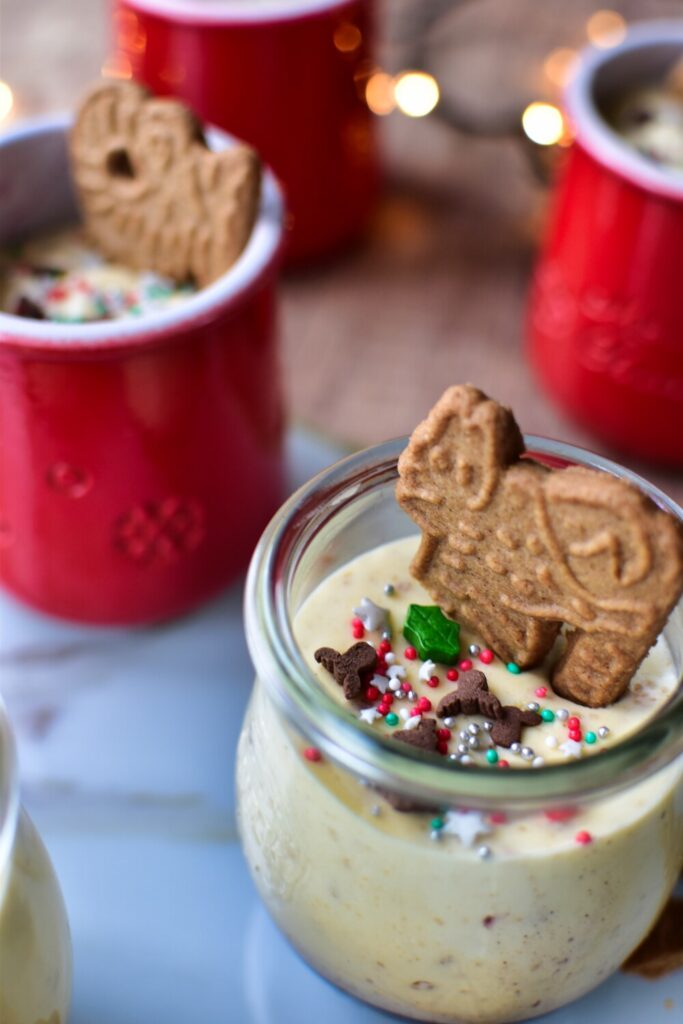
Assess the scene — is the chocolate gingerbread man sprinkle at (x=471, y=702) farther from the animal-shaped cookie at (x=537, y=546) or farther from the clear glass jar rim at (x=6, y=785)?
the clear glass jar rim at (x=6, y=785)

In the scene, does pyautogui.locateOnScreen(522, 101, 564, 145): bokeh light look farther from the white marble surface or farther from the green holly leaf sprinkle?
the green holly leaf sprinkle

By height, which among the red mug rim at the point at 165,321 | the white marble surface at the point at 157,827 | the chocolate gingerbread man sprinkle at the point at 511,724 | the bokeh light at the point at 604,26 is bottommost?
the white marble surface at the point at 157,827

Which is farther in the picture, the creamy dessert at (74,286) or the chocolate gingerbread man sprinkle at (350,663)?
the creamy dessert at (74,286)

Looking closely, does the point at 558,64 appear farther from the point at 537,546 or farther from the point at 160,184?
the point at 537,546

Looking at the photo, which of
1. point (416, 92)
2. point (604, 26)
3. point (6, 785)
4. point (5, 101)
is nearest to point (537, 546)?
point (6, 785)

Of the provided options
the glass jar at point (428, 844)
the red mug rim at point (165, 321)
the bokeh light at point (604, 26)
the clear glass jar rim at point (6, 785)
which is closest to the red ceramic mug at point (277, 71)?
the red mug rim at point (165, 321)

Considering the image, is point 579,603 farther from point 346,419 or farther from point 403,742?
point 346,419

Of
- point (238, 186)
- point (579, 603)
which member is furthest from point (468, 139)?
point (579, 603)
